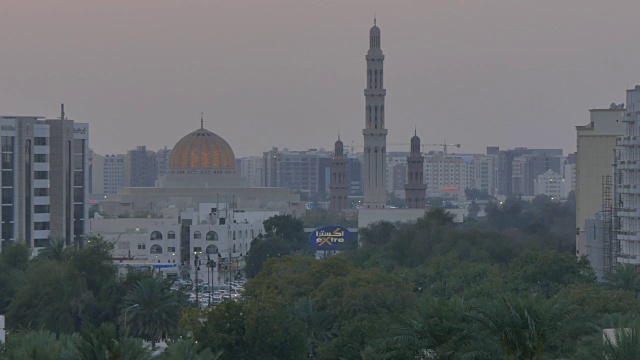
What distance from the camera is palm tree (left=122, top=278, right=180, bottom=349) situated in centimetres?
5825

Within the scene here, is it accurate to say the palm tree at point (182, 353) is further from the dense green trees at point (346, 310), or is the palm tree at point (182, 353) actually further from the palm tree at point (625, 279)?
the palm tree at point (625, 279)

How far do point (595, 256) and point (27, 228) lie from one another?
25.3 m

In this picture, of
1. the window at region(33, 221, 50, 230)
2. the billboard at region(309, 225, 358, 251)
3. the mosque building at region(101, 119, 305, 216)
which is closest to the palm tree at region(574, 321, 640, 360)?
the window at region(33, 221, 50, 230)

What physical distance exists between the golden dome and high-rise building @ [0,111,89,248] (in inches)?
2290

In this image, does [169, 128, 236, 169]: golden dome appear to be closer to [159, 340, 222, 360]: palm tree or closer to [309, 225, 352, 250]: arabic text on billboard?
[309, 225, 352, 250]: arabic text on billboard

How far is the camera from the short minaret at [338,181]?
166750mm

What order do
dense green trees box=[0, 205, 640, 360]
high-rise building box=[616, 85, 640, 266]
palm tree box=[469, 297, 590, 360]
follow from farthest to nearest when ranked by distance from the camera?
high-rise building box=[616, 85, 640, 266] → dense green trees box=[0, 205, 640, 360] → palm tree box=[469, 297, 590, 360]

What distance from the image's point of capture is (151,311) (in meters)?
58.5

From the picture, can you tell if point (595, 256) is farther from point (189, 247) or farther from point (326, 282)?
point (189, 247)

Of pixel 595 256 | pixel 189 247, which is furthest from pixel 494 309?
pixel 189 247

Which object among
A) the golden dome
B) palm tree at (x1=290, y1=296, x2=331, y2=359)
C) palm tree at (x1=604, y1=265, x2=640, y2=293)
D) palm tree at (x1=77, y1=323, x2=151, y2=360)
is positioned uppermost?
the golden dome

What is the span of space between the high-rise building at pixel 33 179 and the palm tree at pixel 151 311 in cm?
2878

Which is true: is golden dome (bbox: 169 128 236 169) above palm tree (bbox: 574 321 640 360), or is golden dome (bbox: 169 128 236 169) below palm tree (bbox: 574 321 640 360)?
above

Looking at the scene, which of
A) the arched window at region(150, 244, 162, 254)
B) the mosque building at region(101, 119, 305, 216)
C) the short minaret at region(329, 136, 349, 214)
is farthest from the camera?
the short minaret at region(329, 136, 349, 214)
